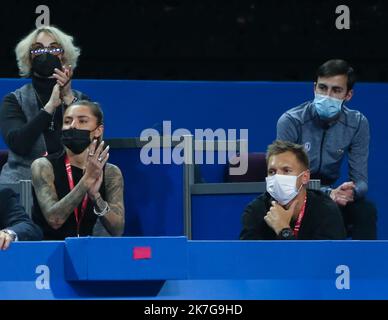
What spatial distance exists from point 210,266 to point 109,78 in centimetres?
244

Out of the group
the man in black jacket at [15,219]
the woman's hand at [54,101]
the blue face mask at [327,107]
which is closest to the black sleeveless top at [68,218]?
the man in black jacket at [15,219]

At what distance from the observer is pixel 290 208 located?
142 inches

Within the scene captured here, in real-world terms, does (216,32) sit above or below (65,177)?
above

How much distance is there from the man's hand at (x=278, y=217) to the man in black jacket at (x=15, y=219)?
700mm

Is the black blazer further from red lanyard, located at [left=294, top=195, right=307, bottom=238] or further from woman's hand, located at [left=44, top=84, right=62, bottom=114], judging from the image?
red lanyard, located at [left=294, top=195, right=307, bottom=238]

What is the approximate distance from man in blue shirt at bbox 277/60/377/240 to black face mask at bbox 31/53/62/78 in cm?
84

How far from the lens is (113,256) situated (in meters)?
2.82

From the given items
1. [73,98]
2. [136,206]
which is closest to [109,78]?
[73,98]

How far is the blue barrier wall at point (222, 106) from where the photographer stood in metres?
5.06

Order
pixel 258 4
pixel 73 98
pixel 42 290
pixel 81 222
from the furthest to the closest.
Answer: pixel 258 4 → pixel 73 98 → pixel 81 222 → pixel 42 290

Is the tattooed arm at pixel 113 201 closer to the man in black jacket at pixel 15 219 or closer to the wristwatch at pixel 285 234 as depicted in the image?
the man in black jacket at pixel 15 219

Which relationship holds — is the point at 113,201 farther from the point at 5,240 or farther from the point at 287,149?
the point at 5,240

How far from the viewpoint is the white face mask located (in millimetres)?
3617
